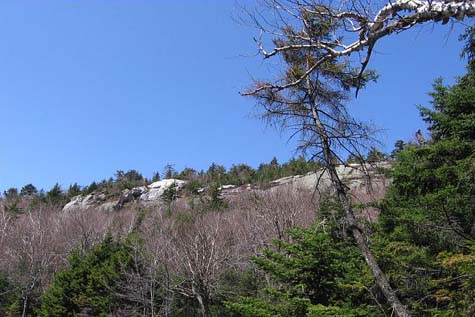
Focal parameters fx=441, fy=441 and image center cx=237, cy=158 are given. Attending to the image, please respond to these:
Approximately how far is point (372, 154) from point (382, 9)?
21.1ft

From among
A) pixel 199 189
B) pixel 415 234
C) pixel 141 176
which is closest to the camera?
pixel 415 234

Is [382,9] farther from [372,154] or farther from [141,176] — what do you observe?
[141,176]

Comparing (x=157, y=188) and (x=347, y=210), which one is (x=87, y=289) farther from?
(x=157, y=188)

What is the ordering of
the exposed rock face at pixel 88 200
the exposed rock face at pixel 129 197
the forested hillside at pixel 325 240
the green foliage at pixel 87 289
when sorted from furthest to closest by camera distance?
the exposed rock face at pixel 88 200
the exposed rock face at pixel 129 197
the green foliage at pixel 87 289
the forested hillside at pixel 325 240

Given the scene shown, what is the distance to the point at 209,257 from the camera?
21.3 m

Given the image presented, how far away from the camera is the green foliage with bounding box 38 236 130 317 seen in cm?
2223

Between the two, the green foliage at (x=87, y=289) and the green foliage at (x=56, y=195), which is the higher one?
the green foliage at (x=56, y=195)

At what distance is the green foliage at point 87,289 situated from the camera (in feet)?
72.9

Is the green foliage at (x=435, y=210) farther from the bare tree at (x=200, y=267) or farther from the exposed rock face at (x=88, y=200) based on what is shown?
the exposed rock face at (x=88, y=200)

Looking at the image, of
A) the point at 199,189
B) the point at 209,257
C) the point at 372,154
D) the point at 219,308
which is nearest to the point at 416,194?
the point at 372,154

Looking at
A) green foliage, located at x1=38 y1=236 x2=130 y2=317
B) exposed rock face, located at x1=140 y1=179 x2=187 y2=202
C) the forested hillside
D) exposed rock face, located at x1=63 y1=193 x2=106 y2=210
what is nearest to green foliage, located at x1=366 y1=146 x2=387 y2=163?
the forested hillside

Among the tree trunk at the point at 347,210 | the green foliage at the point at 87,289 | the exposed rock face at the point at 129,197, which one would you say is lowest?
the green foliage at the point at 87,289

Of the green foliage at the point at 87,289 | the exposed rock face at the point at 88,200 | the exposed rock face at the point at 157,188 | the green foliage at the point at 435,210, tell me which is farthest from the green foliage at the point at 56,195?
the green foliage at the point at 435,210

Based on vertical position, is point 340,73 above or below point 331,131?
above
